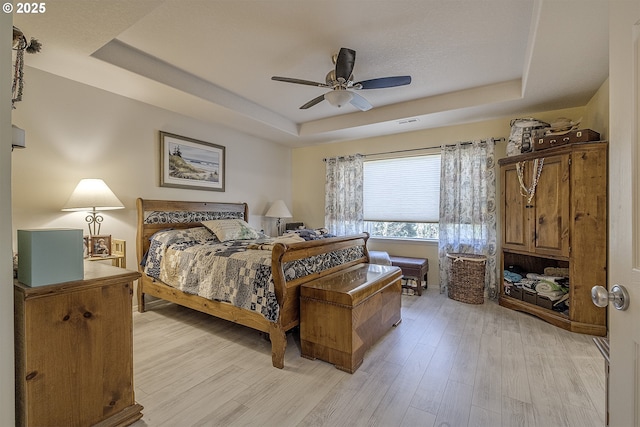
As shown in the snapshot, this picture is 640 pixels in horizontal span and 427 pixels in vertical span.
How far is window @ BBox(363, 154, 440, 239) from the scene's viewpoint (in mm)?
4414

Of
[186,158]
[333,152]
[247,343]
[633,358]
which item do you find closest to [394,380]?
[247,343]

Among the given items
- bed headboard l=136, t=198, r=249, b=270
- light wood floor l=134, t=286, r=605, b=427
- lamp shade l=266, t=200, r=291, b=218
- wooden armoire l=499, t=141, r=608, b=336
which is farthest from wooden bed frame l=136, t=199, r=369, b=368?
wooden armoire l=499, t=141, r=608, b=336

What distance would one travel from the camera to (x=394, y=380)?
6.48 feet

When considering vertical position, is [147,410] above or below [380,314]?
below

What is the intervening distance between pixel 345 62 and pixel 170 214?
9.20 feet

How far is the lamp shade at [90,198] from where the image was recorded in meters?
2.59

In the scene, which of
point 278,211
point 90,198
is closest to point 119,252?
point 90,198

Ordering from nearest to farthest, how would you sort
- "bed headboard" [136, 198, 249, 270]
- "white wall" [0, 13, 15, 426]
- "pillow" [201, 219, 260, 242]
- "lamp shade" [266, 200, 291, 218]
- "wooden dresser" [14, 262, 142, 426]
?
"white wall" [0, 13, 15, 426] < "wooden dresser" [14, 262, 142, 426] < "bed headboard" [136, 198, 249, 270] < "pillow" [201, 219, 260, 242] < "lamp shade" [266, 200, 291, 218]

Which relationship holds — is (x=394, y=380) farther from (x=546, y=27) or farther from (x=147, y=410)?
(x=546, y=27)

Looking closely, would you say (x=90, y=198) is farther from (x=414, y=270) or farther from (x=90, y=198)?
(x=414, y=270)

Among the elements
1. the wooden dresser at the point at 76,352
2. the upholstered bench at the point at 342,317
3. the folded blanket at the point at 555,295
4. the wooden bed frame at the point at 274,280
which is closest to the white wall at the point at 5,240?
the wooden dresser at the point at 76,352

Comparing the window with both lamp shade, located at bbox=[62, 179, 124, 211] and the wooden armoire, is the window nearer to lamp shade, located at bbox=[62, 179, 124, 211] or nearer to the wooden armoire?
the wooden armoire

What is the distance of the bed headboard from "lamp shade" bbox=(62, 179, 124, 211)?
524 millimetres

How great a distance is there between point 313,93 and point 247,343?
9.69 feet
